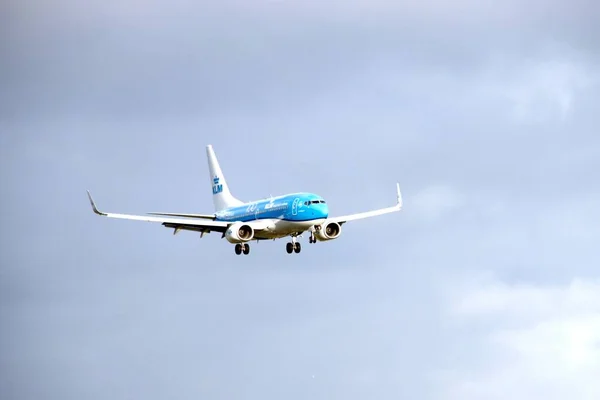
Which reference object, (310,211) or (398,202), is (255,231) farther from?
(398,202)

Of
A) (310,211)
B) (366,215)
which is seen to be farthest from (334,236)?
(366,215)

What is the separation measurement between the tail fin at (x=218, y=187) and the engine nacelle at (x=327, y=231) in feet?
59.2

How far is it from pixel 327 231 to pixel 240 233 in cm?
803

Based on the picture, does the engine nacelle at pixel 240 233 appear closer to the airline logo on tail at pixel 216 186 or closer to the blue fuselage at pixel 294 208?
the blue fuselage at pixel 294 208

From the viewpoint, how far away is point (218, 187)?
158875mm

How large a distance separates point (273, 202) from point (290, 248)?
17.4 ft

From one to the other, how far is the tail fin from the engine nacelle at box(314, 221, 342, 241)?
59.2 feet

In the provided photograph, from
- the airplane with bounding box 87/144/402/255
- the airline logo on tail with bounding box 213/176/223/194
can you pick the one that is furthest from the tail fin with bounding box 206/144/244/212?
the airplane with bounding box 87/144/402/255

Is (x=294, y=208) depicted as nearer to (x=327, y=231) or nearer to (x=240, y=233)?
(x=327, y=231)

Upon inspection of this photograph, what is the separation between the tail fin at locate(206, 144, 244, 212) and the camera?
15375 centimetres

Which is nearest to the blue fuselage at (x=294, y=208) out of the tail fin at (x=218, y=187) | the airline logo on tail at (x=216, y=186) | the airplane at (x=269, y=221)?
the airplane at (x=269, y=221)

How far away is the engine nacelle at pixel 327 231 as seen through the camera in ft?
431

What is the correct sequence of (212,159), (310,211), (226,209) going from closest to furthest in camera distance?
1. (310,211)
2. (226,209)
3. (212,159)

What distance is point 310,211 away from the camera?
12912 cm
